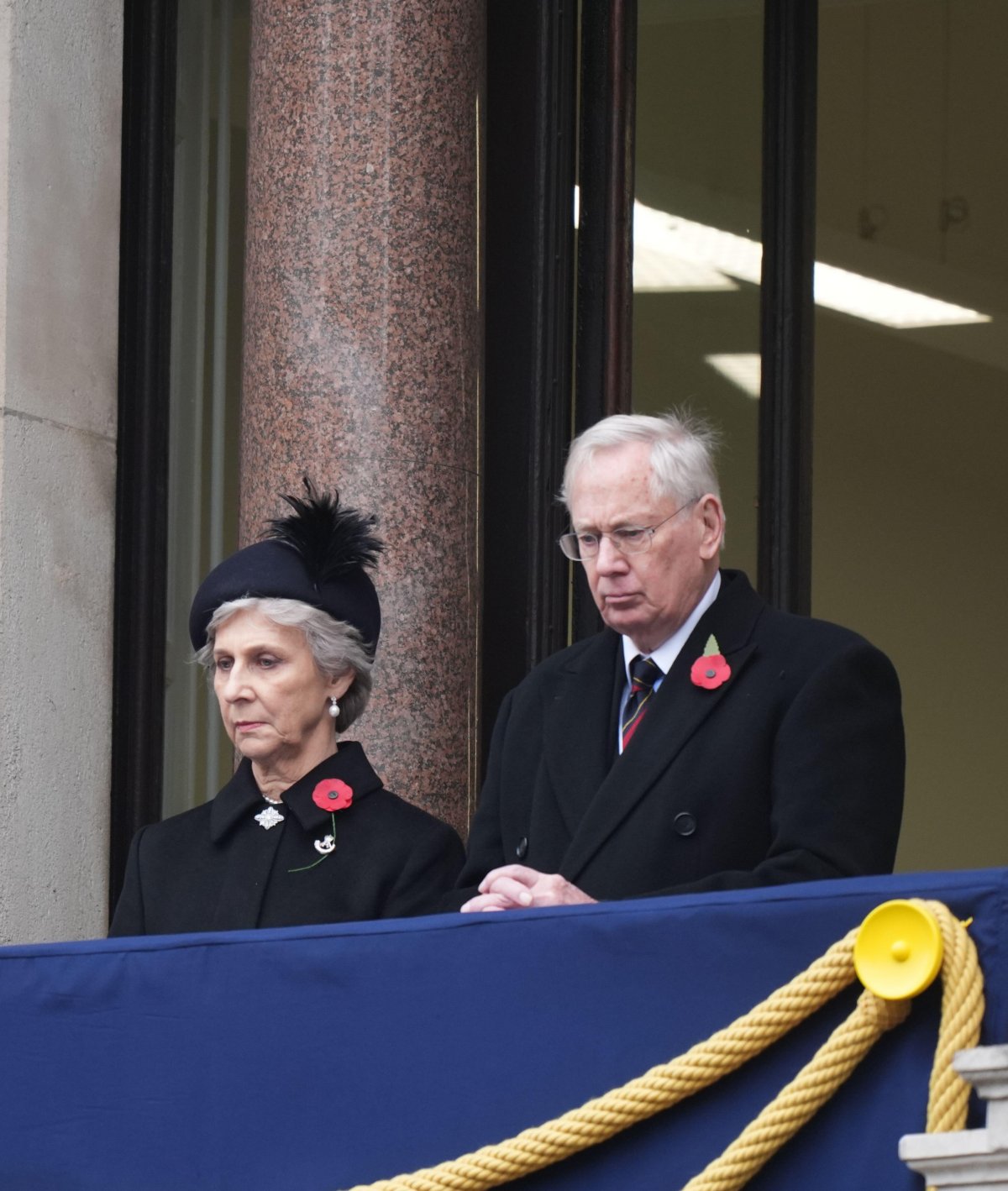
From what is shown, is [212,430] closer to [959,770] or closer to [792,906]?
[792,906]

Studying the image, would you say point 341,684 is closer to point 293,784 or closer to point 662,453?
point 293,784

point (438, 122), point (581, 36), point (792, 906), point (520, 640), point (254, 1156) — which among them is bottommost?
point (254, 1156)

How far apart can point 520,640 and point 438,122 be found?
1.44 metres

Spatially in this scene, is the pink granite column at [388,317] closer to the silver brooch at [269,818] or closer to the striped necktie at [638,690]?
the silver brooch at [269,818]

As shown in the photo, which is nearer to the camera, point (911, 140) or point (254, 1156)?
point (254, 1156)

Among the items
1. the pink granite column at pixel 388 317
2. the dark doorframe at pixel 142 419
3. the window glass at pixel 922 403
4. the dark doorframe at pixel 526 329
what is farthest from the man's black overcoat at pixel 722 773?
the window glass at pixel 922 403

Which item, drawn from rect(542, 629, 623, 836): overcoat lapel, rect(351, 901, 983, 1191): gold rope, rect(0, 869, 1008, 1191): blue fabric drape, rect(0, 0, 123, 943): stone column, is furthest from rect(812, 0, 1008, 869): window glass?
rect(351, 901, 983, 1191): gold rope

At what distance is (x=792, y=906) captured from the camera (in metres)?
2.50

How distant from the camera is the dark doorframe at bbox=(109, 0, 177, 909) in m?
6.21

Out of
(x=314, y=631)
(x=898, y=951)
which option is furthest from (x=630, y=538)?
(x=898, y=951)

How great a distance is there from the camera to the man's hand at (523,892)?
3.16 metres

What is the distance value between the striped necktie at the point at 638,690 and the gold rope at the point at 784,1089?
1281 millimetres

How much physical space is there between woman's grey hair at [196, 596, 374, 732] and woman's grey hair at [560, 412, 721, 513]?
0.50 meters

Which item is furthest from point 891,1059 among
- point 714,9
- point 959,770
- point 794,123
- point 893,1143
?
point 959,770
